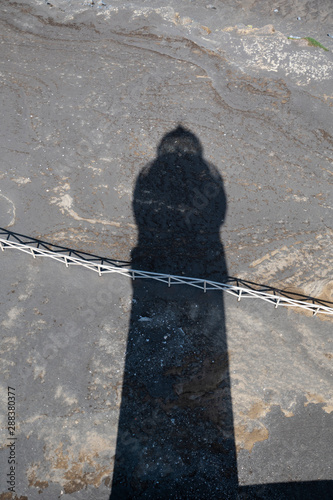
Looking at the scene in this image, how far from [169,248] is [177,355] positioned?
2794 mm

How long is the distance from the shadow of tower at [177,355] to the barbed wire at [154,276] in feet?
0.70

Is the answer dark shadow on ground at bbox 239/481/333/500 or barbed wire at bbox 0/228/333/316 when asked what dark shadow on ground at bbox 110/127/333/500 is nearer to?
dark shadow on ground at bbox 239/481/333/500

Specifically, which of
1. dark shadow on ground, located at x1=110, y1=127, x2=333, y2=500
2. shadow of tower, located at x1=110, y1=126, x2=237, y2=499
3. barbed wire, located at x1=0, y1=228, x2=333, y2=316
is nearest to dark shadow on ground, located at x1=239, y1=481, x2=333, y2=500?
dark shadow on ground, located at x1=110, y1=127, x2=333, y2=500

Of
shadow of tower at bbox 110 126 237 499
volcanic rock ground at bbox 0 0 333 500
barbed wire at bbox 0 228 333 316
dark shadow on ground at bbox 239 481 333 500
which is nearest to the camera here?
dark shadow on ground at bbox 239 481 333 500

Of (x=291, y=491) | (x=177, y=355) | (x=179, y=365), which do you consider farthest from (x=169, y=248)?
(x=291, y=491)

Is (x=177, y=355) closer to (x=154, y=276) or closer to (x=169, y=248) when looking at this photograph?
(x=154, y=276)

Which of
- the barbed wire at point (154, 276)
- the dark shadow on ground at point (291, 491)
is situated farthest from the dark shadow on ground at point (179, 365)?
the barbed wire at point (154, 276)

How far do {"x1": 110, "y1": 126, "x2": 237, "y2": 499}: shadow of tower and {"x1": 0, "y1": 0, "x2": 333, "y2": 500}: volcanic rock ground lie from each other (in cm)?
4

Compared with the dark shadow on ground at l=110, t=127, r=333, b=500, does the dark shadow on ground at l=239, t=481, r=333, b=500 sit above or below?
below

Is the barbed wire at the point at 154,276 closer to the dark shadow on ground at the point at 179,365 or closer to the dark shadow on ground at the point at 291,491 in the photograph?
the dark shadow on ground at the point at 179,365

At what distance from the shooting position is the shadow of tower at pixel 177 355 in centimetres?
656

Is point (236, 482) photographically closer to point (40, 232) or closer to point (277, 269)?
point (277, 269)

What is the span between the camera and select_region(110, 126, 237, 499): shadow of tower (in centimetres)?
656

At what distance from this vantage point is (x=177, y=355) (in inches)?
307
